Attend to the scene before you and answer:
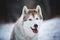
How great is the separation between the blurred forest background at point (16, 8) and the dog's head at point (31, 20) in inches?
2.4

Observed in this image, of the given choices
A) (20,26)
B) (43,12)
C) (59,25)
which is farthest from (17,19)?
(59,25)

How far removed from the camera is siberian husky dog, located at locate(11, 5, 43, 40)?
2.31 metres

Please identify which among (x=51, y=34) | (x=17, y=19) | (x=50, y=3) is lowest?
(x=51, y=34)

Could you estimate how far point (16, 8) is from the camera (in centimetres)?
242

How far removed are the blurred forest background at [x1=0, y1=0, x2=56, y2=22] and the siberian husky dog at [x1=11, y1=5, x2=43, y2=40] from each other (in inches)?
2.1

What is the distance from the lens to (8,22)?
2.41 meters

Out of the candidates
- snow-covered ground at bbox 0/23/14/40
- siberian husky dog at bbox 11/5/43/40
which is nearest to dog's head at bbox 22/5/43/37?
siberian husky dog at bbox 11/5/43/40

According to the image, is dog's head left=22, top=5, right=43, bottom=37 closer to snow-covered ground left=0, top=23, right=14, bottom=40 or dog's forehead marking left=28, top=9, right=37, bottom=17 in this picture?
dog's forehead marking left=28, top=9, right=37, bottom=17

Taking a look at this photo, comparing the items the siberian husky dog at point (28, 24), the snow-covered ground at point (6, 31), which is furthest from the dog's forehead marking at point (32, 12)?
the snow-covered ground at point (6, 31)

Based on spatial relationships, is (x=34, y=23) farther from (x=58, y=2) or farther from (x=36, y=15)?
(x=58, y=2)

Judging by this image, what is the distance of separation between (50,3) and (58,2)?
8 centimetres

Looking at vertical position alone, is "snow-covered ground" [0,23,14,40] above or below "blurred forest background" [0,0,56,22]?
below

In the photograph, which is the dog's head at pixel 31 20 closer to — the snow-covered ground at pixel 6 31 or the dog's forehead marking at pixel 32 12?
the dog's forehead marking at pixel 32 12

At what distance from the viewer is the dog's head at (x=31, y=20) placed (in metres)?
2.31
